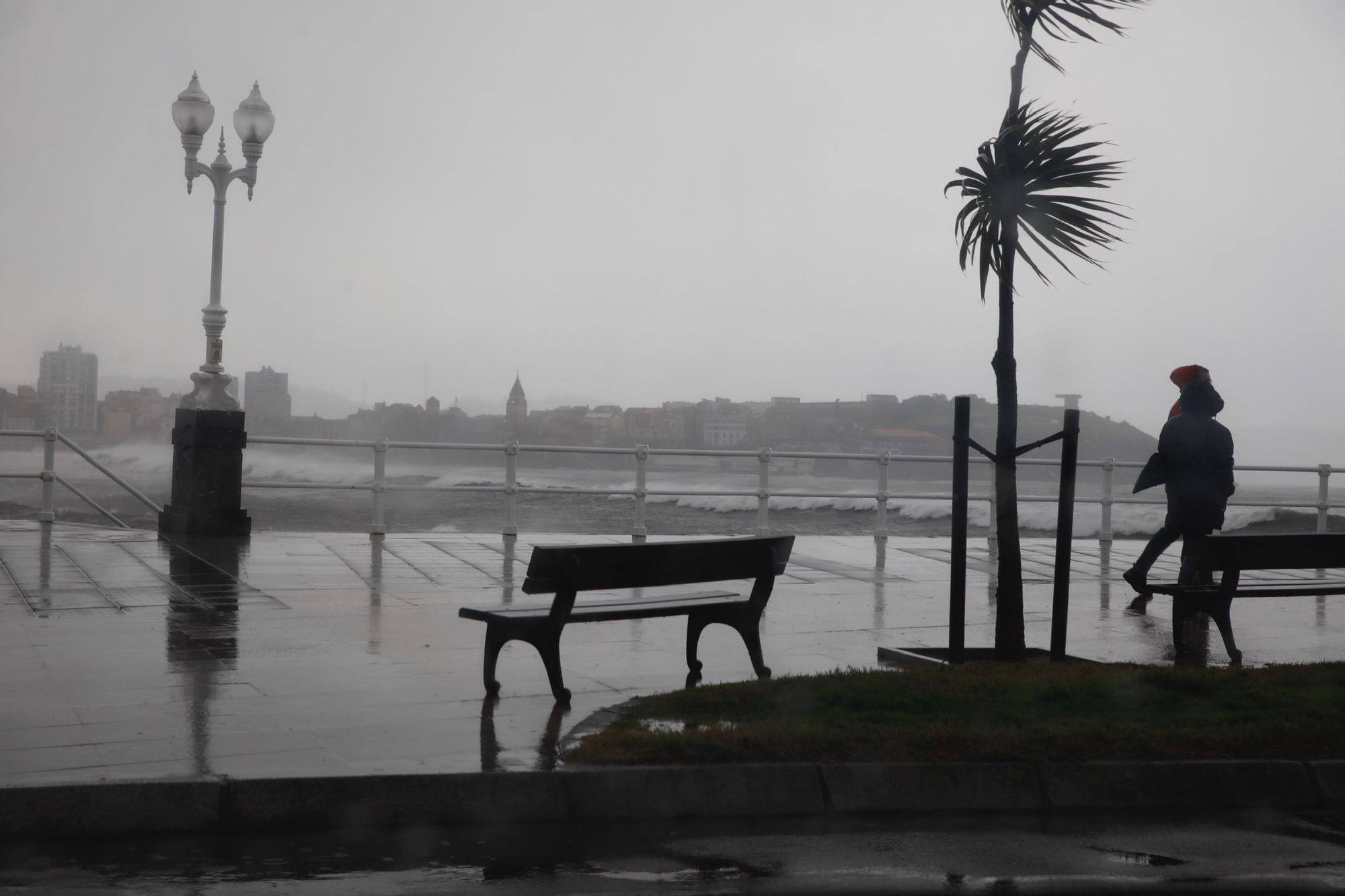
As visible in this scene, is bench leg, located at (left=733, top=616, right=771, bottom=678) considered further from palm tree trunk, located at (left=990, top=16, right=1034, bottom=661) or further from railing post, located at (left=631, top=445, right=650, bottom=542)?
Answer: railing post, located at (left=631, top=445, right=650, bottom=542)

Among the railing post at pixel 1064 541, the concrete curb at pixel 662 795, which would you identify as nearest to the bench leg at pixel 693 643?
the railing post at pixel 1064 541

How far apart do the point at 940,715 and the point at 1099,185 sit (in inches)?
135

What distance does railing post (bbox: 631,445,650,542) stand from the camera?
53.9 ft

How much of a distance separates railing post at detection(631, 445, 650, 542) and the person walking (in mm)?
7068

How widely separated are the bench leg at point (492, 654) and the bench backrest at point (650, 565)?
0.26 metres

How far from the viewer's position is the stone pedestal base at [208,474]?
1511cm

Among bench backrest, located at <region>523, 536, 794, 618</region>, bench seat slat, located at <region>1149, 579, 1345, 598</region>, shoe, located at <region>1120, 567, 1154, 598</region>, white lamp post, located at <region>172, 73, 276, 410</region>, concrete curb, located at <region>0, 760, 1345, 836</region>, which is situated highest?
white lamp post, located at <region>172, 73, 276, 410</region>

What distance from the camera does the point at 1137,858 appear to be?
4.58 metres

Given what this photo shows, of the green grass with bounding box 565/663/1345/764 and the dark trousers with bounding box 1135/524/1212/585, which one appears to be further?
the dark trousers with bounding box 1135/524/1212/585

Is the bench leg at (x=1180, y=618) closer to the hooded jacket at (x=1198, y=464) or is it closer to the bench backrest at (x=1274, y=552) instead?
the bench backrest at (x=1274, y=552)

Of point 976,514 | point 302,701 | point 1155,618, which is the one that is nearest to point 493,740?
point 302,701

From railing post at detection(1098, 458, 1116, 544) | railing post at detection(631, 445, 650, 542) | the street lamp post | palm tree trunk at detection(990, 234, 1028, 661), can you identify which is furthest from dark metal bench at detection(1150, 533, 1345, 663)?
the street lamp post

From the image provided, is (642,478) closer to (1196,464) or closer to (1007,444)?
(1196,464)

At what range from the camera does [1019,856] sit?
15.0 ft
